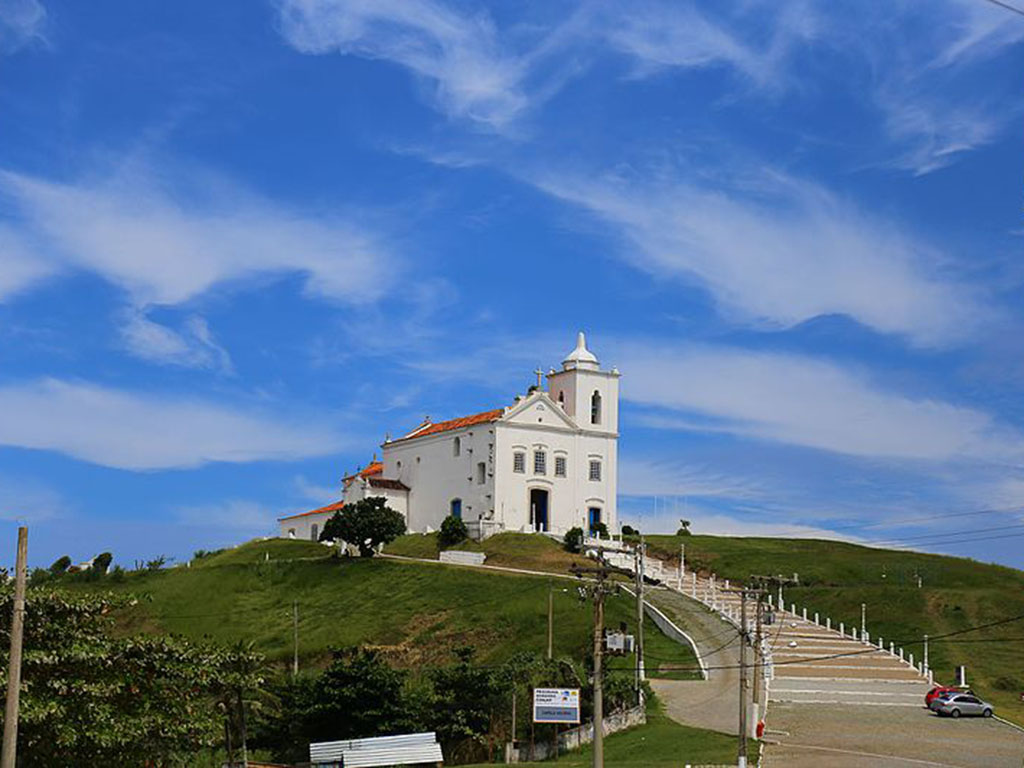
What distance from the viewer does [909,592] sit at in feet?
239

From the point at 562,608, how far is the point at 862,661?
48.2 feet

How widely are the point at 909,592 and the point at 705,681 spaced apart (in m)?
20.5

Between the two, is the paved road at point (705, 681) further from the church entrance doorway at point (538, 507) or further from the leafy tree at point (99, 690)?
the leafy tree at point (99, 690)

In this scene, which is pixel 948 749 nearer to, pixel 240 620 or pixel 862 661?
pixel 862 661

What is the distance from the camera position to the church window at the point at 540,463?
89.9m

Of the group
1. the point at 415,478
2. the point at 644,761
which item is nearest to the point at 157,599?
the point at 415,478

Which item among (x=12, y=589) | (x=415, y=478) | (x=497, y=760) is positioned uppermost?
(x=415, y=478)

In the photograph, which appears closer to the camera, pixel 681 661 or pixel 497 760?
pixel 497 760

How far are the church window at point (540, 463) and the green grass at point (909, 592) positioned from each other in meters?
8.26

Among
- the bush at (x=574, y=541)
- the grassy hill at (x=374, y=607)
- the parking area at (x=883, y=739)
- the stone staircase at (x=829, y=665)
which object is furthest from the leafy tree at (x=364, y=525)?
the parking area at (x=883, y=739)

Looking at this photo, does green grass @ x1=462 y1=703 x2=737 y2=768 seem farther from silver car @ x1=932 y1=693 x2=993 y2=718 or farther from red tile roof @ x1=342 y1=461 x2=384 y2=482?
red tile roof @ x1=342 y1=461 x2=384 y2=482

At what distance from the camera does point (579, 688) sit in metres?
48.8

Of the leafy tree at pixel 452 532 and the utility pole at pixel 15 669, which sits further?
the leafy tree at pixel 452 532

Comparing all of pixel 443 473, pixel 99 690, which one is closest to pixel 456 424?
pixel 443 473
